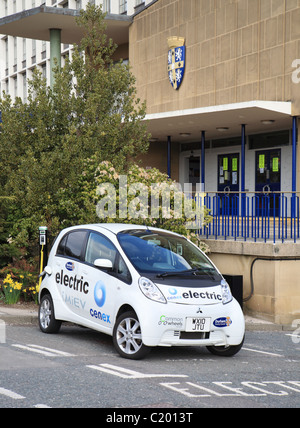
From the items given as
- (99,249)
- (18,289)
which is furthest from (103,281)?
(18,289)

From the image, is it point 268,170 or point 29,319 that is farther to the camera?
point 268,170

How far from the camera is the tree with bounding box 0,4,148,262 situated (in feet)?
44.1

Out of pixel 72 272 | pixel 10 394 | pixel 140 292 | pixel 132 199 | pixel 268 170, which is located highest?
pixel 268 170

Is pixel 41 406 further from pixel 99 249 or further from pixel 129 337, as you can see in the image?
pixel 99 249

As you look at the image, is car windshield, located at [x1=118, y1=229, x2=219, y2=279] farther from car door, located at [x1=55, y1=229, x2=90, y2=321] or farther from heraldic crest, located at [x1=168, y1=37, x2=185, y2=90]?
heraldic crest, located at [x1=168, y1=37, x2=185, y2=90]

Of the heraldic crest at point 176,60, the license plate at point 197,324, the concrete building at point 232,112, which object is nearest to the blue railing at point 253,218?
the concrete building at point 232,112

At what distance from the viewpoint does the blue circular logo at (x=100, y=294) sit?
9031mm

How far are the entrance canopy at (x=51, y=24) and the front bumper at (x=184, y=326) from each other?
53.5 ft

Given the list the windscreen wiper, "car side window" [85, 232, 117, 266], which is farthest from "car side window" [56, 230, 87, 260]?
the windscreen wiper

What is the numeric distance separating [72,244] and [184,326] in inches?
98.6

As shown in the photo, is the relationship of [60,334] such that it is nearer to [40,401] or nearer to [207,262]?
[207,262]

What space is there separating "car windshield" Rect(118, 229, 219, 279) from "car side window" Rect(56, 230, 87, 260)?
73 cm

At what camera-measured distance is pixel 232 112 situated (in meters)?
18.1

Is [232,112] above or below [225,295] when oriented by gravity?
above
